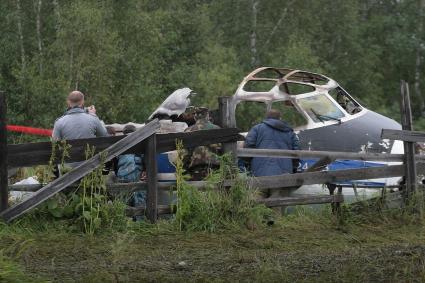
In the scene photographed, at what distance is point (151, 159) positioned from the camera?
347 inches

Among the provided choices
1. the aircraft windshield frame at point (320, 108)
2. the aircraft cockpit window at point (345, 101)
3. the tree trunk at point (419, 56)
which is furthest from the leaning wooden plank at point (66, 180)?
the tree trunk at point (419, 56)

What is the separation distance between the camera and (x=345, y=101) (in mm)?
14062

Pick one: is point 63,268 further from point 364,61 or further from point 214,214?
point 364,61

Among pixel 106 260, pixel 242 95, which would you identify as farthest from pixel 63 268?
pixel 242 95

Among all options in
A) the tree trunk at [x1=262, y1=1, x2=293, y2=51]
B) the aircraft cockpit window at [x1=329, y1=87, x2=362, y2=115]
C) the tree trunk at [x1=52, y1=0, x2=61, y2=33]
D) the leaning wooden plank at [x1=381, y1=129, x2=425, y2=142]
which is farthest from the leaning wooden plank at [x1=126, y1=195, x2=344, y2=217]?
the tree trunk at [x1=262, y1=1, x2=293, y2=51]

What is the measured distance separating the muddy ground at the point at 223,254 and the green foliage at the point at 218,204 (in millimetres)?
177

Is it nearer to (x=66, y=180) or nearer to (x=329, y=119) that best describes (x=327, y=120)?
(x=329, y=119)

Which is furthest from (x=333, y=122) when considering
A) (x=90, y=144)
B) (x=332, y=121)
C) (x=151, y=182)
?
(x=90, y=144)

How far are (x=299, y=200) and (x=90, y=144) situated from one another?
2575 mm

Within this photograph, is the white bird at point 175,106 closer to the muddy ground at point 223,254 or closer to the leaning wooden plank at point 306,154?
the leaning wooden plank at point 306,154

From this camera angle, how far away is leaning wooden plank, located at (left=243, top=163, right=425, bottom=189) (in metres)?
9.44

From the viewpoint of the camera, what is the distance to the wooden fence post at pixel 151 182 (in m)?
8.78

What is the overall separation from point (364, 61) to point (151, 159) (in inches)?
1214

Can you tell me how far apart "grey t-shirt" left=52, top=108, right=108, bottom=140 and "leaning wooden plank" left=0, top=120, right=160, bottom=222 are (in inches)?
45.8
